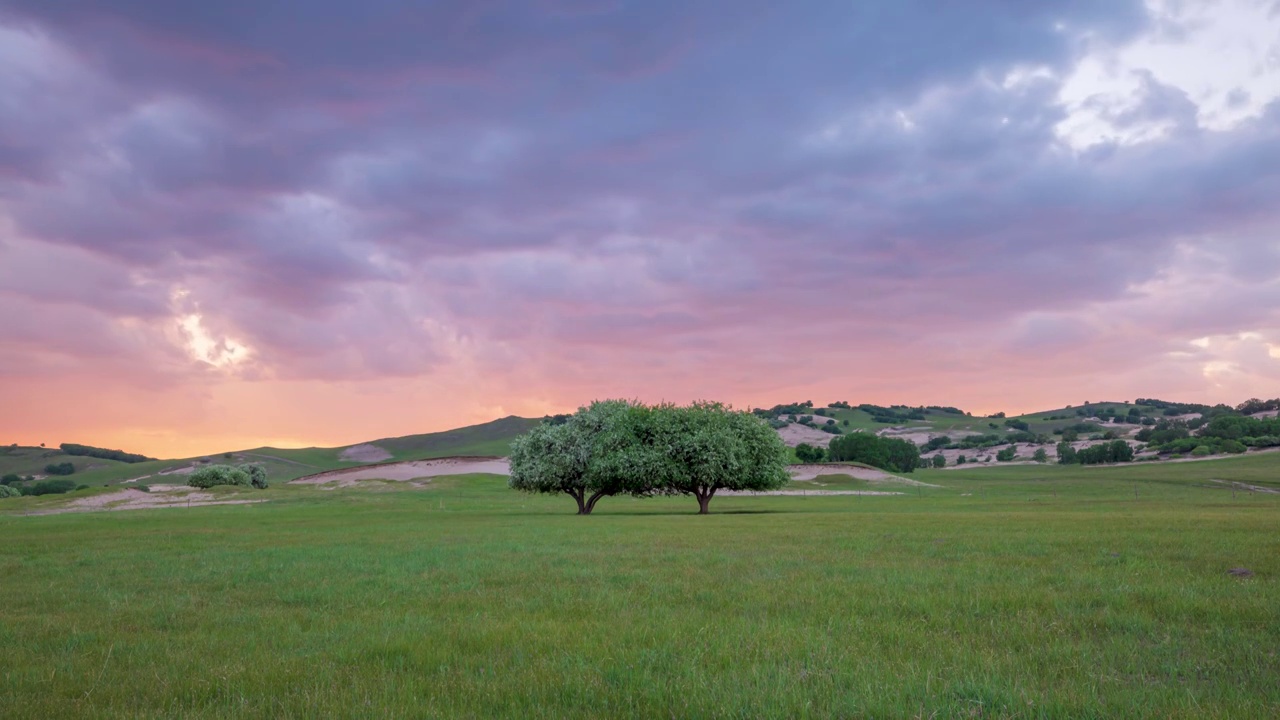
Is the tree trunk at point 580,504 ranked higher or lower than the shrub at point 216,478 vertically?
lower

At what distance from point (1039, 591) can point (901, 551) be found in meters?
8.75

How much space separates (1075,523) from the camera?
111 ft

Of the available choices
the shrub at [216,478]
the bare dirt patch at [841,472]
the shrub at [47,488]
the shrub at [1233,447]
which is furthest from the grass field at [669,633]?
the shrub at [1233,447]

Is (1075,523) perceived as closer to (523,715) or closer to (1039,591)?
(1039,591)

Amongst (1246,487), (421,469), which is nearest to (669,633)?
(1246,487)

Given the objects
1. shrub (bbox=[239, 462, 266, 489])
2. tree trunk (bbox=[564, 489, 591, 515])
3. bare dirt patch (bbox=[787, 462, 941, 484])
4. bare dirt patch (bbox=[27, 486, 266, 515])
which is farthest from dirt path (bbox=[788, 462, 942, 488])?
bare dirt patch (bbox=[27, 486, 266, 515])

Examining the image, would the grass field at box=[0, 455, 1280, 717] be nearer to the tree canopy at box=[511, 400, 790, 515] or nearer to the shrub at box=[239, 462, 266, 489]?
the tree canopy at box=[511, 400, 790, 515]

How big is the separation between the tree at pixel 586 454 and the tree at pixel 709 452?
1.64 m

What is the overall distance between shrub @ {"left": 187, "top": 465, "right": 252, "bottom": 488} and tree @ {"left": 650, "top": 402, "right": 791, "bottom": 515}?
87.8m

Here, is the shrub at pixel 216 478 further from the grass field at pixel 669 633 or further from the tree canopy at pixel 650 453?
the grass field at pixel 669 633

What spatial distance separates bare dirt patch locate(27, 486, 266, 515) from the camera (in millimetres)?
86188

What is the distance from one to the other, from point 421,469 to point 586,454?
11369cm

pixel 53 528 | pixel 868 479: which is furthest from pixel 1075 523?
pixel 868 479

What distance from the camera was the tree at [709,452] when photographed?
62.7 meters
